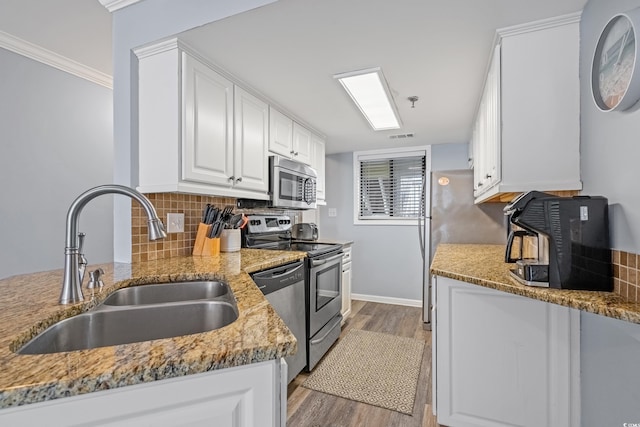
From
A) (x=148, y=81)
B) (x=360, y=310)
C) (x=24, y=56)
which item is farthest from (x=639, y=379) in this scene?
(x=24, y=56)

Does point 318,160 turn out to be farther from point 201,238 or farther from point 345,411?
point 345,411

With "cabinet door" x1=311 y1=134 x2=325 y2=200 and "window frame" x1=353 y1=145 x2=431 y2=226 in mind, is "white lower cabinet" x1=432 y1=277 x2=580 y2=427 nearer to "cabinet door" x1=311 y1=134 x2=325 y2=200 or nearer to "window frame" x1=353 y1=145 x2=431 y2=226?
"cabinet door" x1=311 y1=134 x2=325 y2=200

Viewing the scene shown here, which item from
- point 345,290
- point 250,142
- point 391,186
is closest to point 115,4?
point 250,142

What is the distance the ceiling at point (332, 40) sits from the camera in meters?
1.35

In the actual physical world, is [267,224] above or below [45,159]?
below

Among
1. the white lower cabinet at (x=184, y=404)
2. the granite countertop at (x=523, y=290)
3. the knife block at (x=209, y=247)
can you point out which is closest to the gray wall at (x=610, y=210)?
the granite countertop at (x=523, y=290)

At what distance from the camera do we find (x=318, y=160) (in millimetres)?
3346

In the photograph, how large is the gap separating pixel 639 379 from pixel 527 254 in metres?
1.37

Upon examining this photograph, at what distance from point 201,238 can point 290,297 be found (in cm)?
72

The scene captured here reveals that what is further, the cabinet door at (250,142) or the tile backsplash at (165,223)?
the cabinet door at (250,142)

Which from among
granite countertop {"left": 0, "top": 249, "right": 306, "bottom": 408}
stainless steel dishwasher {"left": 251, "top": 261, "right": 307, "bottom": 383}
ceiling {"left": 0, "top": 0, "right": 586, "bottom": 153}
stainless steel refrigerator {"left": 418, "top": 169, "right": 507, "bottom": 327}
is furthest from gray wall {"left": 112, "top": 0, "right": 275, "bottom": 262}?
stainless steel refrigerator {"left": 418, "top": 169, "right": 507, "bottom": 327}

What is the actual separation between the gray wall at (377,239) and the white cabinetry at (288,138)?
136 centimetres

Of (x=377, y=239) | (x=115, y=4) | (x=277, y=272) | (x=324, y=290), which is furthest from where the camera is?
(x=377, y=239)

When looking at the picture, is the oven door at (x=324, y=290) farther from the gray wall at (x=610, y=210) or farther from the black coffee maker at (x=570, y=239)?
the gray wall at (x=610, y=210)
